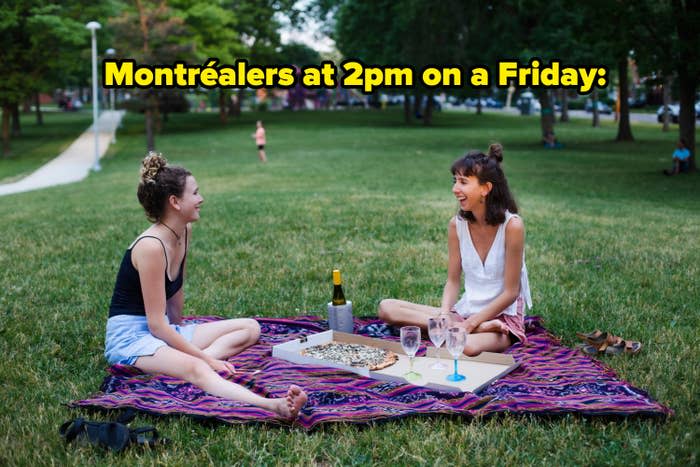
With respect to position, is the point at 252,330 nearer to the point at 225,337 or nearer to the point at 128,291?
the point at 225,337

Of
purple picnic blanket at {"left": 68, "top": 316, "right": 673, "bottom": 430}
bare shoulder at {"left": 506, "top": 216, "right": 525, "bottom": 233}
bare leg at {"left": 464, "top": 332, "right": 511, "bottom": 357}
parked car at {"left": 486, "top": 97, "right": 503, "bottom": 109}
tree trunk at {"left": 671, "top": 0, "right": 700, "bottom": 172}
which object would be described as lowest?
purple picnic blanket at {"left": 68, "top": 316, "right": 673, "bottom": 430}

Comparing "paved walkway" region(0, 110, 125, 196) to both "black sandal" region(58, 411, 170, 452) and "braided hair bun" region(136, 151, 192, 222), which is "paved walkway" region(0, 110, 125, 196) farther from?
"black sandal" region(58, 411, 170, 452)

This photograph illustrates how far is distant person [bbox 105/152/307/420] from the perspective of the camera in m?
4.64

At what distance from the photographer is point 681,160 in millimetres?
20453

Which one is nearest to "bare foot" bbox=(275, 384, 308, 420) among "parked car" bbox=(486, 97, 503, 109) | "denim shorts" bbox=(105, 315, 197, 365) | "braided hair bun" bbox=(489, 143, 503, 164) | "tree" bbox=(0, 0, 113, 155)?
"denim shorts" bbox=(105, 315, 197, 365)

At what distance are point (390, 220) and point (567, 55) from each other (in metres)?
17.9

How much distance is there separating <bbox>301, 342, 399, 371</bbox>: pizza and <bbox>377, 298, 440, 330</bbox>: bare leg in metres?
0.59

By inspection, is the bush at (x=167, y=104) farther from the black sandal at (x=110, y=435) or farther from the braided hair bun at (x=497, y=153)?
the black sandal at (x=110, y=435)

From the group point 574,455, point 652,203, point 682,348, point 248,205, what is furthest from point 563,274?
point 652,203

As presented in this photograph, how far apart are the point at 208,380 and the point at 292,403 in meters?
0.79

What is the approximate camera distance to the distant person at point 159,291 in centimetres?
464

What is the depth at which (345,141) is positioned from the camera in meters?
35.9

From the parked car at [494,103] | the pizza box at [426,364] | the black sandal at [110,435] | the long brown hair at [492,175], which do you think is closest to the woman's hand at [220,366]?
the pizza box at [426,364]

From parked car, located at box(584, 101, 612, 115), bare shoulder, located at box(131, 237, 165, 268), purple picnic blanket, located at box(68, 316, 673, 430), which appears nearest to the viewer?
purple picnic blanket, located at box(68, 316, 673, 430)
